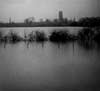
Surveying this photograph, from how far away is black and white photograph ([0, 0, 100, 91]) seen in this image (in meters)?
1.60

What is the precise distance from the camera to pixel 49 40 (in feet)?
5.32

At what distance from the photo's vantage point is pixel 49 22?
5.36 feet

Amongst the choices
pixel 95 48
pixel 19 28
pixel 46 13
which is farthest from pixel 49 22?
pixel 95 48

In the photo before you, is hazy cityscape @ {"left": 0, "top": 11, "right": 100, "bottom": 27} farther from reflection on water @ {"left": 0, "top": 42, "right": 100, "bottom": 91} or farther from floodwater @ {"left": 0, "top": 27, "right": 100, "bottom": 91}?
reflection on water @ {"left": 0, "top": 42, "right": 100, "bottom": 91}

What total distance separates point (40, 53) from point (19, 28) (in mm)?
325

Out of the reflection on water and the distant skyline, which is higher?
the distant skyline

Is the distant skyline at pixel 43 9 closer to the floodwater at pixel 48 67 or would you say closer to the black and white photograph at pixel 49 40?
the black and white photograph at pixel 49 40

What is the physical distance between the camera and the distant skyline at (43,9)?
1.62 m

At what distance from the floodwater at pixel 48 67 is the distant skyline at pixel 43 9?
0.44 feet

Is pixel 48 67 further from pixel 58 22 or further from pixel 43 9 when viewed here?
pixel 43 9

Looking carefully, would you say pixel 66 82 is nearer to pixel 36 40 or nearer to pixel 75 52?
pixel 75 52

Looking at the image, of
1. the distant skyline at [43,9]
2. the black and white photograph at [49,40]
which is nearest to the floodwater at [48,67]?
the black and white photograph at [49,40]

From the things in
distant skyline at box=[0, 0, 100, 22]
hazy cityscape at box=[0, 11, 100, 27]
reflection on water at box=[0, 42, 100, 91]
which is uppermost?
distant skyline at box=[0, 0, 100, 22]

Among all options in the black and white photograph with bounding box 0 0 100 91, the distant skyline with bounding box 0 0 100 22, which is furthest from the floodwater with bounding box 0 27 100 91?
the distant skyline with bounding box 0 0 100 22
